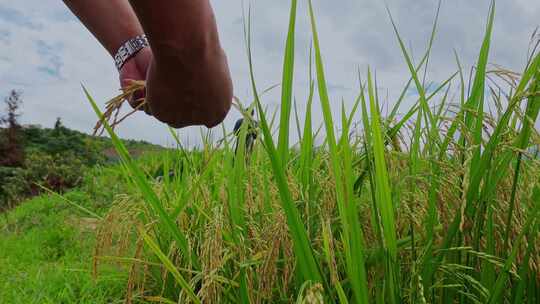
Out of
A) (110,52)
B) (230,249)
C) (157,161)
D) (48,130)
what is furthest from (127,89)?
(48,130)

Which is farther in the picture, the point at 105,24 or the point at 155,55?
the point at 105,24

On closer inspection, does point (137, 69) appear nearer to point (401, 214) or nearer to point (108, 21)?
point (108, 21)

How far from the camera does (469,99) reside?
4.73ft

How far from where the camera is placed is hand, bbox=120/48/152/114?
4.43 feet

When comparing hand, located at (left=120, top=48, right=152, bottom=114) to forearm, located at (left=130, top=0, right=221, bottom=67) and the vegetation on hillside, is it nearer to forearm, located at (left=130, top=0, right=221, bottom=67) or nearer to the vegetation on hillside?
forearm, located at (left=130, top=0, right=221, bottom=67)

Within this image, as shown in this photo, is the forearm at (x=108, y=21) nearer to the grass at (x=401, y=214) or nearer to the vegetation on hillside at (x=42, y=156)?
the grass at (x=401, y=214)

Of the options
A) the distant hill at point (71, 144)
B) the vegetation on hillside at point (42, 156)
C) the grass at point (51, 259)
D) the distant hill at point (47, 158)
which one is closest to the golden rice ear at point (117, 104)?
the grass at point (51, 259)

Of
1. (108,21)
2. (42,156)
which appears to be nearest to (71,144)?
(42,156)

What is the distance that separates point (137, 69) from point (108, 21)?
0.44 ft

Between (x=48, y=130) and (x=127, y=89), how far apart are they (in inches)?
517

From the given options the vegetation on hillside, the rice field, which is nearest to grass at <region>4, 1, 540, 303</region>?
the rice field

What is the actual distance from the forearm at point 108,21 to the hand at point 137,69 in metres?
0.05

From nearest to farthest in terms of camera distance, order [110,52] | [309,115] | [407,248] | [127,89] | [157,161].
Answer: [127,89]
[407,248]
[110,52]
[309,115]
[157,161]

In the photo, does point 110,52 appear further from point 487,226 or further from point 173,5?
point 487,226
